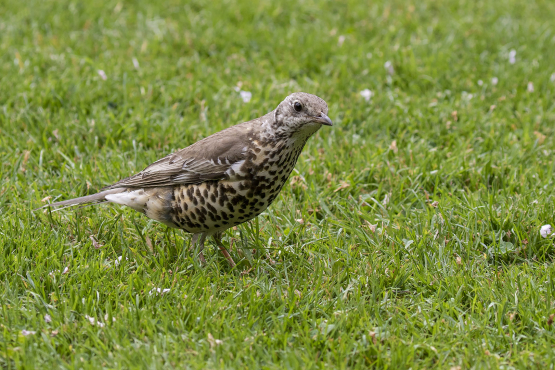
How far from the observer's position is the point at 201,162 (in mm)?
4301

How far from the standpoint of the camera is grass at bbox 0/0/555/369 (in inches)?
141

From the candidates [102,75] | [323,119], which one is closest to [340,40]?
[102,75]

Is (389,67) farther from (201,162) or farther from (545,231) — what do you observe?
(201,162)

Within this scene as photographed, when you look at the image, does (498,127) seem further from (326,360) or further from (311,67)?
(326,360)

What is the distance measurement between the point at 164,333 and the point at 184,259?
81 cm

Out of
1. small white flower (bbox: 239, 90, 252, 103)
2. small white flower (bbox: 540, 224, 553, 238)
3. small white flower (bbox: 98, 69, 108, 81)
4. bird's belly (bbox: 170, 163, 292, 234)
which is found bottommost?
small white flower (bbox: 540, 224, 553, 238)

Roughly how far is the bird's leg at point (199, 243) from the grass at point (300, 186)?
98mm

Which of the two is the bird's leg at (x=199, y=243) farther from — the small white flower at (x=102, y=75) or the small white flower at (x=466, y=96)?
the small white flower at (x=466, y=96)

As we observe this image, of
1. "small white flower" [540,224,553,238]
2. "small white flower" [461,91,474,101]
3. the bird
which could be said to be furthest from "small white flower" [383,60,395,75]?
the bird

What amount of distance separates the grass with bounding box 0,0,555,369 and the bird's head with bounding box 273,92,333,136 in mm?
898

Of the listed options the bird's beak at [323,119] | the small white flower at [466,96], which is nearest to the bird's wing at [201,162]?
the bird's beak at [323,119]

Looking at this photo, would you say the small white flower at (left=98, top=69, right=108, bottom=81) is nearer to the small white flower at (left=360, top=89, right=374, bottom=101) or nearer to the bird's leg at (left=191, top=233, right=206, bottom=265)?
the small white flower at (left=360, top=89, right=374, bottom=101)

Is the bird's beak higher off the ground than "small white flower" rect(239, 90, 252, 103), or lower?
higher

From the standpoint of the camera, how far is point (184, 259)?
14.3ft
